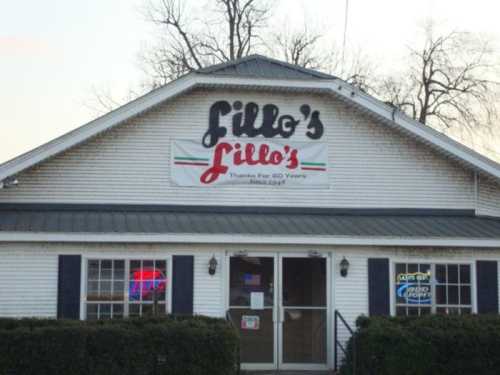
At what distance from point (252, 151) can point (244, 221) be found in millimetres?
1627

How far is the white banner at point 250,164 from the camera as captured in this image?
639 inches

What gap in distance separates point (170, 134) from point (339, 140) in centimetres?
343

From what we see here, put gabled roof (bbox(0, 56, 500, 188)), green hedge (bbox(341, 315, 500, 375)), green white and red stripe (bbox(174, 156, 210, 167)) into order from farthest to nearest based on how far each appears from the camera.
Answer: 1. green white and red stripe (bbox(174, 156, 210, 167))
2. gabled roof (bbox(0, 56, 500, 188))
3. green hedge (bbox(341, 315, 500, 375))

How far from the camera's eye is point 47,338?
12.2 meters

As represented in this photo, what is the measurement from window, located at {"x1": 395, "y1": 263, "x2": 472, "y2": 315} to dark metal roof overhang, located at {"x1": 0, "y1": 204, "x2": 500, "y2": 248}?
2.40ft

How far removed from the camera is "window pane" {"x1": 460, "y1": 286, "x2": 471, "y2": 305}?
15.6 meters

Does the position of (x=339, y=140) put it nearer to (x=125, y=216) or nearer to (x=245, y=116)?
(x=245, y=116)

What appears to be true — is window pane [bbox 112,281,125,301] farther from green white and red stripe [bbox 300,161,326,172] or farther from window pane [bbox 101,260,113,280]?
green white and red stripe [bbox 300,161,326,172]

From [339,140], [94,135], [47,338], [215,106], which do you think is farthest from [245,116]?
A: [47,338]

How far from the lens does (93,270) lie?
14.8m

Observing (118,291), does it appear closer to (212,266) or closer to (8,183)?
(212,266)

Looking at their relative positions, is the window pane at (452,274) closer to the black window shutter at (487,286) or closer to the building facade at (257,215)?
the building facade at (257,215)

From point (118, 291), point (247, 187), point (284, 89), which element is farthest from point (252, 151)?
point (118, 291)

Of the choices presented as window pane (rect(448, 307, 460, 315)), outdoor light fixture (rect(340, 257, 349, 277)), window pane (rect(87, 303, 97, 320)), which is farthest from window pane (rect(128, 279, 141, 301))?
window pane (rect(448, 307, 460, 315))
